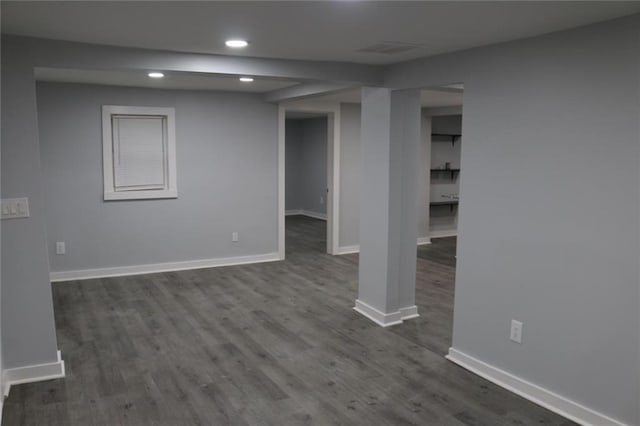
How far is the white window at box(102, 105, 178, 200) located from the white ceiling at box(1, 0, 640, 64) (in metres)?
2.79

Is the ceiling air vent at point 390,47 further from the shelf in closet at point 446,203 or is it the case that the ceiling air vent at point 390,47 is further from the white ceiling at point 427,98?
the shelf in closet at point 446,203

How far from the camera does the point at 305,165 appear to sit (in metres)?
11.2

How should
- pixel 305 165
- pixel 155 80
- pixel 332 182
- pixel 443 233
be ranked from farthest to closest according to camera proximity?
pixel 305 165 < pixel 443 233 < pixel 332 182 < pixel 155 80

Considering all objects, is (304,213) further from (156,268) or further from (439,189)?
(156,268)

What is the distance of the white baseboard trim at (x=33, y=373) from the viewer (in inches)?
130

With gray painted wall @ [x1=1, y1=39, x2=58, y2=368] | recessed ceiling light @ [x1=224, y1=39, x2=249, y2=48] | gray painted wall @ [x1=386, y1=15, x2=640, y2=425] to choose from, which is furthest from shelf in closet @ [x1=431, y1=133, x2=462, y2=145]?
gray painted wall @ [x1=1, y1=39, x2=58, y2=368]

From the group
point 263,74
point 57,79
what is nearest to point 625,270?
point 263,74

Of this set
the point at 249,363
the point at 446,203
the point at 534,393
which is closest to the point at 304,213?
the point at 446,203

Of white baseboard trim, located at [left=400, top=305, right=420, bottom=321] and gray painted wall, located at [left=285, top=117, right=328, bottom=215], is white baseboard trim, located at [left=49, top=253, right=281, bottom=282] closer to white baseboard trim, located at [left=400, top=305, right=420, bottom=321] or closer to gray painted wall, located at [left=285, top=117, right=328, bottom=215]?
white baseboard trim, located at [left=400, top=305, right=420, bottom=321]

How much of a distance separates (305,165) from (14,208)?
820 cm

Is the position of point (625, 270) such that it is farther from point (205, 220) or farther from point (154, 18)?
point (205, 220)

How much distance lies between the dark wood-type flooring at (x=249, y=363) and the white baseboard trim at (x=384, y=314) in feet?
0.24

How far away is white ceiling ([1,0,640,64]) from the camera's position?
236cm

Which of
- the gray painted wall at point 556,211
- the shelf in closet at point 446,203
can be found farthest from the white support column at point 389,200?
the shelf in closet at point 446,203
